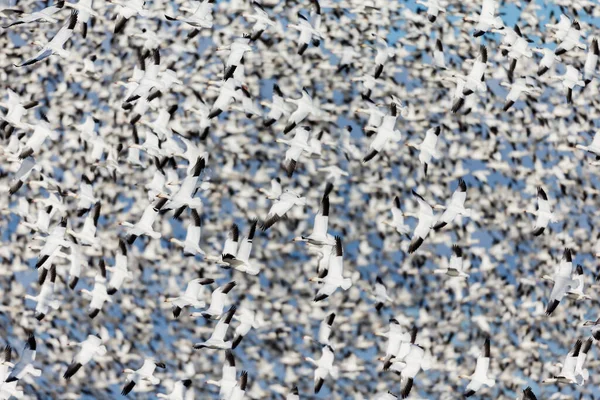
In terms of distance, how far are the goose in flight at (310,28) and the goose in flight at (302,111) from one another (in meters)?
1.04

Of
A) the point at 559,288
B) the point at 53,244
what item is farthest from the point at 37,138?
the point at 559,288

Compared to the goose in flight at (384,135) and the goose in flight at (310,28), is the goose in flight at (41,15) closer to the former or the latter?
the goose in flight at (310,28)

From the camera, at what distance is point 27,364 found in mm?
23047

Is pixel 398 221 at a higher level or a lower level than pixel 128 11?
lower

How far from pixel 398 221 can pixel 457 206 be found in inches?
52.9

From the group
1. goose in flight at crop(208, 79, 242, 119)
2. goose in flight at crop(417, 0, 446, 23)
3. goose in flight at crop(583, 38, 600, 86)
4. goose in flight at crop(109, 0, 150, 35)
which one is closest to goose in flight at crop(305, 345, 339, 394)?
goose in flight at crop(208, 79, 242, 119)

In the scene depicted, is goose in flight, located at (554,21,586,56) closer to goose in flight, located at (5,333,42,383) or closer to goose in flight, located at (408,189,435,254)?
goose in flight, located at (408,189,435,254)

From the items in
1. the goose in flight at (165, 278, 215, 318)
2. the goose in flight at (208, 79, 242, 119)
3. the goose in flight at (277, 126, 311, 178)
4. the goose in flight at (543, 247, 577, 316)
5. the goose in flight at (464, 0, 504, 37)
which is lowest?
the goose in flight at (165, 278, 215, 318)

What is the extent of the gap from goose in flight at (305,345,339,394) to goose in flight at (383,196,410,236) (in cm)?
329

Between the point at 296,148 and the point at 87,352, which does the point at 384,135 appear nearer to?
the point at 296,148

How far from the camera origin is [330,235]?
2361 cm

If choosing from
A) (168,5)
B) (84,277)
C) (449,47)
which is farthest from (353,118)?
(84,277)

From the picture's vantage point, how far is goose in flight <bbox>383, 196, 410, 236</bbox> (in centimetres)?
2481

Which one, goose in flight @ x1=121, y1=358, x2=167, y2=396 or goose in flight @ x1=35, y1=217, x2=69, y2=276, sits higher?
goose in flight @ x1=35, y1=217, x2=69, y2=276
